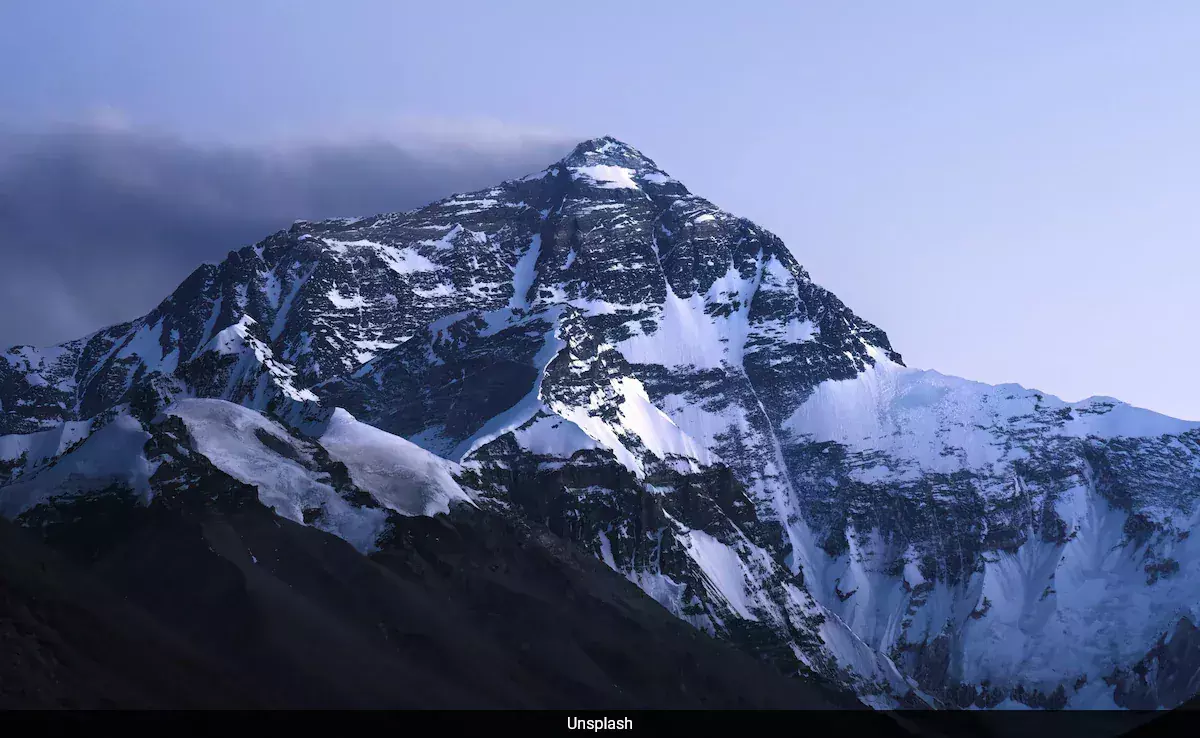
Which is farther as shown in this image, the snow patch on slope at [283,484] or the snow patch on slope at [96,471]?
the snow patch on slope at [283,484]

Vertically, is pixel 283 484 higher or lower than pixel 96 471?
lower

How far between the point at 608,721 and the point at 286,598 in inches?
1647

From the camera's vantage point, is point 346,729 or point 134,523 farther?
point 134,523

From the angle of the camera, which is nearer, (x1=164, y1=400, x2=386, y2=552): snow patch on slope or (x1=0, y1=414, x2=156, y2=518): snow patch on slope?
(x1=0, y1=414, x2=156, y2=518): snow patch on slope

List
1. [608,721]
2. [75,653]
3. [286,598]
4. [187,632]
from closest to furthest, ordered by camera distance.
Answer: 1. [75,653]
2. [187,632]
3. [286,598]
4. [608,721]

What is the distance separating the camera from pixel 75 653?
141375 mm

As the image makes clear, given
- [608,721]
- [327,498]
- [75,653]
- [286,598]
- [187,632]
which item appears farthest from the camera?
[327,498]

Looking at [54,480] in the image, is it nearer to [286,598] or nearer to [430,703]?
[286,598]

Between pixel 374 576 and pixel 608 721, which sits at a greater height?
pixel 374 576

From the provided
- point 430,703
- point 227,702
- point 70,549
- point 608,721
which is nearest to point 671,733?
point 608,721

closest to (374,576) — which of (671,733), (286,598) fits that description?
(286,598)

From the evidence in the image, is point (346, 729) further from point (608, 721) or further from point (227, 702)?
point (608, 721)

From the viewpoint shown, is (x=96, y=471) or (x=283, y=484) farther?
(x=283, y=484)

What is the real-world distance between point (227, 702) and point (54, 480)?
4822 cm
